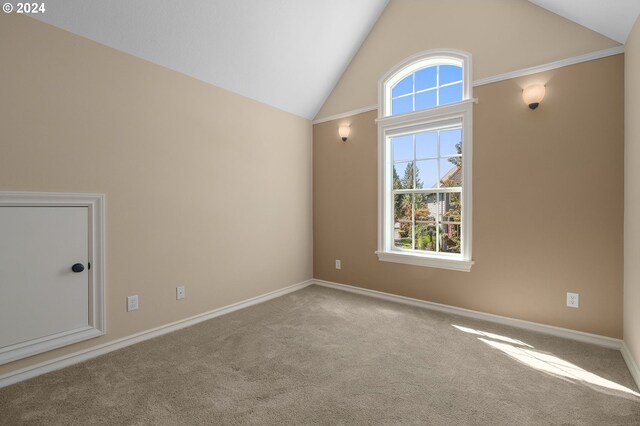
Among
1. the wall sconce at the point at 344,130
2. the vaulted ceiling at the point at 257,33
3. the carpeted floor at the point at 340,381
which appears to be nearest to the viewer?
the carpeted floor at the point at 340,381

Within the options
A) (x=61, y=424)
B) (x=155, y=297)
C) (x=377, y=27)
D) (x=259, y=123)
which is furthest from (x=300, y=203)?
(x=61, y=424)

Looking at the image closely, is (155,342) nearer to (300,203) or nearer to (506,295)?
(300,203)

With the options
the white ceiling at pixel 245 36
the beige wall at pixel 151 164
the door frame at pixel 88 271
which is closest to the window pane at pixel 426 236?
the beige wall at pixel 151 164

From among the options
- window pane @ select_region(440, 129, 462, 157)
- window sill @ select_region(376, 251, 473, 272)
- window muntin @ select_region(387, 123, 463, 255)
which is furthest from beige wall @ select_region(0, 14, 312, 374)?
window pane @ select_region(440, 129, 462, 157)

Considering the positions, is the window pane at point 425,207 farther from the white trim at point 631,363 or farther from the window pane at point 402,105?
the white trim at point 631,363

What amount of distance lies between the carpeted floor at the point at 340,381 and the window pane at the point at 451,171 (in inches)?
60.4

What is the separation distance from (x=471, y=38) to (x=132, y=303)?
422 centimetres

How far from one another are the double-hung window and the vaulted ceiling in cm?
82

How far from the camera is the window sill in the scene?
3200 millimetres

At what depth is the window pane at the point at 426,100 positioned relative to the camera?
345 centimetres

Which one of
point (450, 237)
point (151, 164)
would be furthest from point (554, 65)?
point (151, 164)

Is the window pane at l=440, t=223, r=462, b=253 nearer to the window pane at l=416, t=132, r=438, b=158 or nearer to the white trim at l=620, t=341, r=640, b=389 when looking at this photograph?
the window pane at l=416, t=132, r=438, b=158

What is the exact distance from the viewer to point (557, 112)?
267 cm

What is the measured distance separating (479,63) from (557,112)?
90 centimetres
